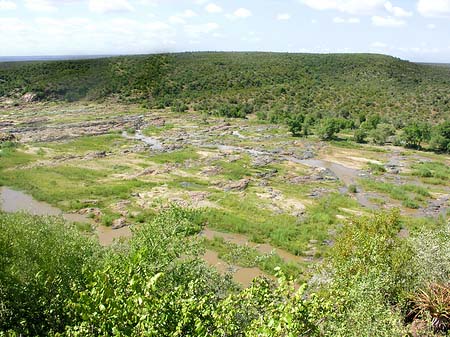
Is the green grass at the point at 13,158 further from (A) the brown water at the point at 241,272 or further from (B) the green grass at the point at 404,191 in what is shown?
(B) the green grass at the point at 404,191

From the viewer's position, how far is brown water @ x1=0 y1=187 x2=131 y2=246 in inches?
1559

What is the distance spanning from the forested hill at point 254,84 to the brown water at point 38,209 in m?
64.8

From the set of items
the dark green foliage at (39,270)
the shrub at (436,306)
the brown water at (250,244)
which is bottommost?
the brown water at (250,244)

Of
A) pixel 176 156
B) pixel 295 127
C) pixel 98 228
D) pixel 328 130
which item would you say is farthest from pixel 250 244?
pixel 295 127

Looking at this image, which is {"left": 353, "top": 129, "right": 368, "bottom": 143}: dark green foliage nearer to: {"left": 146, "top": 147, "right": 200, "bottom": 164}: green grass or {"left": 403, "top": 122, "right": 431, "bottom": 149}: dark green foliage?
{"left": 403, "top": 122, "right": 431, "bottom": 149}: dark green foliage

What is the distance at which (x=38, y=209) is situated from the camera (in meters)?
45.8

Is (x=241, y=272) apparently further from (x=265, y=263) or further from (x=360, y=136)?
(x=360, y=136)

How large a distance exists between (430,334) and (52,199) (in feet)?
137

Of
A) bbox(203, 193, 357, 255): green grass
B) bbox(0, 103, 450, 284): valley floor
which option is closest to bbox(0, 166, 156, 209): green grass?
bbox(0, 103, 450, 284): valley floor

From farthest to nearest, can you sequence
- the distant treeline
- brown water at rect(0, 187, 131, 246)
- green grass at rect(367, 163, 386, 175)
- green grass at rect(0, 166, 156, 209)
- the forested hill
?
the forested hill → the distant treeline → green grass at rect(367, 163, 386, 175) → green grass at rect(0, 166, 156, 209) → brown water at rect(0, 187, 131, 246)

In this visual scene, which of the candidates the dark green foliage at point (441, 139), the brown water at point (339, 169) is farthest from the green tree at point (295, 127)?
the dark green foliage at point (441, 139)

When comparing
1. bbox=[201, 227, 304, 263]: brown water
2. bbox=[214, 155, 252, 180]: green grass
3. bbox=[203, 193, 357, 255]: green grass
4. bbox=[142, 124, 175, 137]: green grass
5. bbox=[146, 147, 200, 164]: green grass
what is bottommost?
bbox=[201, 227, 304, 263]: brown water

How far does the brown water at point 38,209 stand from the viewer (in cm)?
3959

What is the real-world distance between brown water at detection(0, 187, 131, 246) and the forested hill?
213 ft
